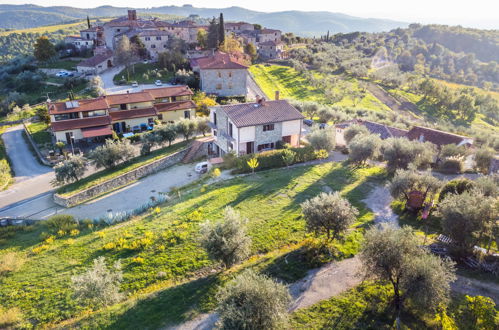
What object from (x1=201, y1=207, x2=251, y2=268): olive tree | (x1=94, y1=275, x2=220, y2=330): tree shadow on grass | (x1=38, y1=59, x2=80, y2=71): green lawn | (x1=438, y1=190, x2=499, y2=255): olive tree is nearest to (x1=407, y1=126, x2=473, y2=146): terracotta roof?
(x1=438, y1=190, x2=499, y2=255): olive tree

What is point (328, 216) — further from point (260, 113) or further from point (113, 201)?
point (113, 201)

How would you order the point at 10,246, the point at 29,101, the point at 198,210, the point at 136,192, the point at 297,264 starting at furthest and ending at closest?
the point at 29,101 → the point at 136,192 → the point at 198,210 → the point at 10,246 → the point at 297,264

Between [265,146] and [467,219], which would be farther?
[265,146]

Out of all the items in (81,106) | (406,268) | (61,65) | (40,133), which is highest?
(61,65)

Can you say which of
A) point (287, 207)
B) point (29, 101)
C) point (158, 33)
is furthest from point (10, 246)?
point (158, 33)

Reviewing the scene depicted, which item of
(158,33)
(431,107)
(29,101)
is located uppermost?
(158,33)

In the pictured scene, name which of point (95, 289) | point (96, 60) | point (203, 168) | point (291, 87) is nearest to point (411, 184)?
point (203, 168)

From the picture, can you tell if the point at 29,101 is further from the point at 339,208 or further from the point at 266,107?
the point at 339,208
